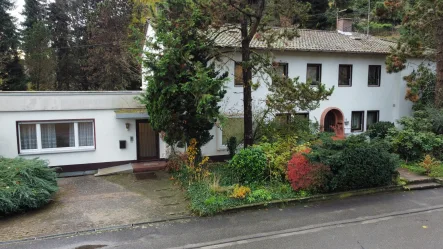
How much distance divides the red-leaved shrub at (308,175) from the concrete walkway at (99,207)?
3.47 metres

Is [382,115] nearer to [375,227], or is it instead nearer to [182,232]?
[375,227]

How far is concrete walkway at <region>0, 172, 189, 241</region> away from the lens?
767cm

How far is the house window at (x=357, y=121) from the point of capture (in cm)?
1820

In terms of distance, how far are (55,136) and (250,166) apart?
8.46 m

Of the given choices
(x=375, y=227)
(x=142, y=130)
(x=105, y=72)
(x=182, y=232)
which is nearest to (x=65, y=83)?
(x=105, y=72)

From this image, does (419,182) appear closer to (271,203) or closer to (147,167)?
(271,203)

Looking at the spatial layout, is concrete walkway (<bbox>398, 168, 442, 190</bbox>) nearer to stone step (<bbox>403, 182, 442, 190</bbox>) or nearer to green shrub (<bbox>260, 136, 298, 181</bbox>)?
stone step (<bbox>403, 182, 442, 190</bbox>)

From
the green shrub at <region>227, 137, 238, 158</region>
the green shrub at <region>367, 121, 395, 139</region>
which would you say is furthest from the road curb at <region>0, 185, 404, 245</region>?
the green shrub at <region>367, 121, 395, 139</region>

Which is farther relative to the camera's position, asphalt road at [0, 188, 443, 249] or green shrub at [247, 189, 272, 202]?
green shrub at [247, 189, 272, 202]

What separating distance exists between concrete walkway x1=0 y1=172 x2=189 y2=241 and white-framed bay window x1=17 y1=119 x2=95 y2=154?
169 cm

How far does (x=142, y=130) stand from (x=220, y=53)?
5.22 metres

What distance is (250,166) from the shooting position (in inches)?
401

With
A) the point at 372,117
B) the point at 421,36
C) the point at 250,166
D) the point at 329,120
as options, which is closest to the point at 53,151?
the point at 250,166

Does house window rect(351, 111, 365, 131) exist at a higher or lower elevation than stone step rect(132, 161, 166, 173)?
higher
